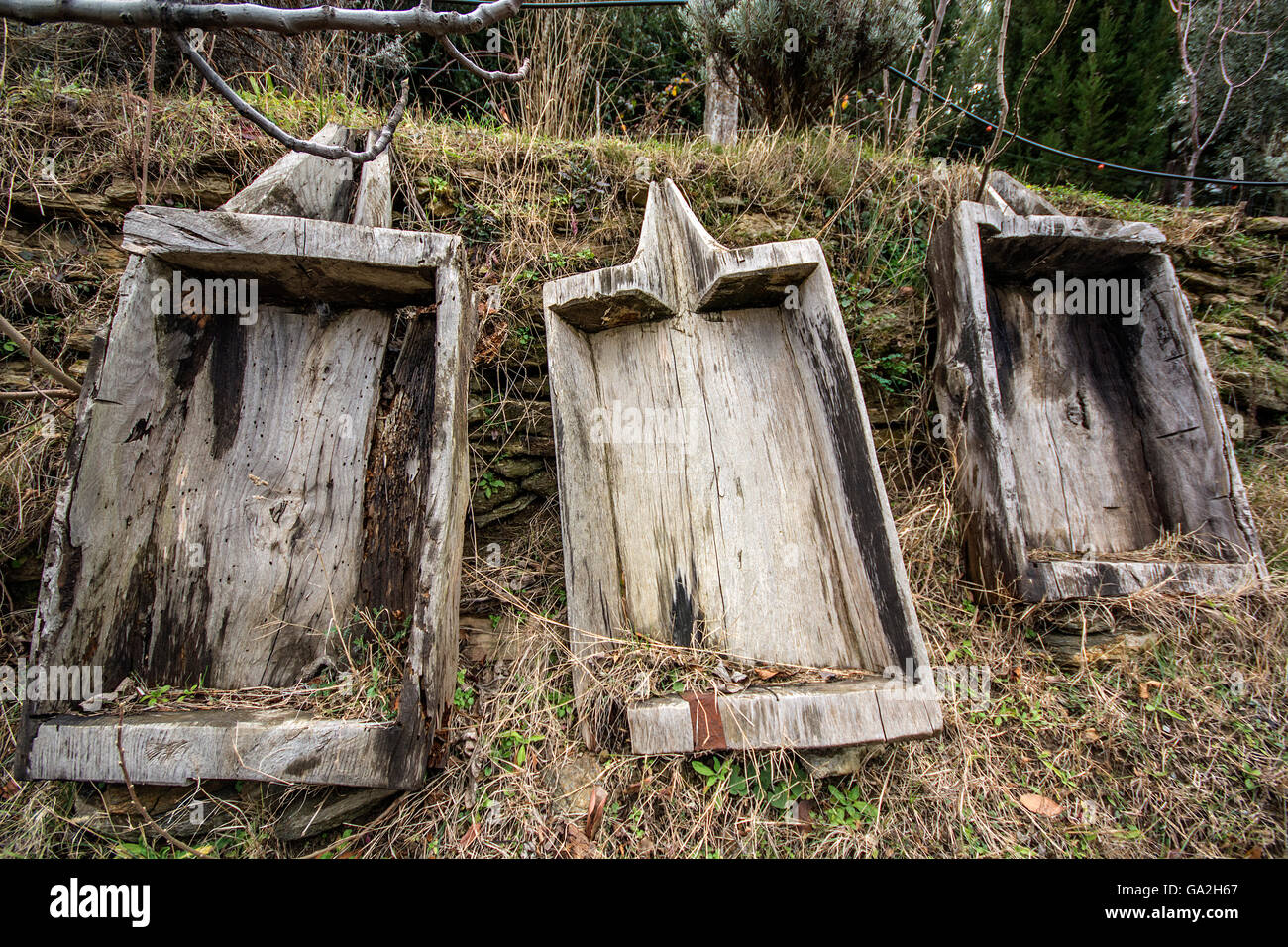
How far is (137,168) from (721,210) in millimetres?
2500

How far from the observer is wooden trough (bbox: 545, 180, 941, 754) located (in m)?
1.49

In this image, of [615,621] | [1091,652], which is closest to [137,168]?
[615,621]

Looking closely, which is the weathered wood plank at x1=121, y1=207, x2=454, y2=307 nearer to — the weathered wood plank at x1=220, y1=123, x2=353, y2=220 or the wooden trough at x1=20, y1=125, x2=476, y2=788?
the wooden trough at x1=20, y1=125, x2=476, y2=788

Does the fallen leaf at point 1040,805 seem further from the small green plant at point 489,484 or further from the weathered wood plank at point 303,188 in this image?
the weathered wood plank at point 303,188

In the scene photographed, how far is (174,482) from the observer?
1.73 m

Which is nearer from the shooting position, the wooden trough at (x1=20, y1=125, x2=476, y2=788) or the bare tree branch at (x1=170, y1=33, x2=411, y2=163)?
the bare tree branch at (x1=170, y1=33, x2=411, y2=163)

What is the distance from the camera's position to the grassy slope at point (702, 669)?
1.55m

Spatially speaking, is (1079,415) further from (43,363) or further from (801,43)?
(43,363)

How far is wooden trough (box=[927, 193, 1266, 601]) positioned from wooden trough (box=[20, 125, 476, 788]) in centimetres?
187
